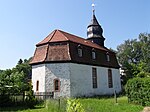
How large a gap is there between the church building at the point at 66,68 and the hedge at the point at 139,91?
312 inches

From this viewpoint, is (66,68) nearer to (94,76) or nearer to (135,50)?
(94,76)

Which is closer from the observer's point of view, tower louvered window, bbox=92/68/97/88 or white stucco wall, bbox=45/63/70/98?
white stucco wall, bbox=45/63/70/98

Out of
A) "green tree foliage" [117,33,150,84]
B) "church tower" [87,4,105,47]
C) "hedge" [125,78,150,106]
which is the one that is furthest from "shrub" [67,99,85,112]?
"green tree foliage" [117,33,150,84]

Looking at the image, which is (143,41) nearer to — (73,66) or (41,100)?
(73,66)

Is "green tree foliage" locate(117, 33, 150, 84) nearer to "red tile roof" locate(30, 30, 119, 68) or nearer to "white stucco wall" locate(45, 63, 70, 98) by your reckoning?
"red tile roof" locate(30, 30, 119, 68)

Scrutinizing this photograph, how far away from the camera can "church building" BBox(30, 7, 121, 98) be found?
85.4 ft

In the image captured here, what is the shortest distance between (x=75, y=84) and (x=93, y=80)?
431 cm

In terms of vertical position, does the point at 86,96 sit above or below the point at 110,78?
below

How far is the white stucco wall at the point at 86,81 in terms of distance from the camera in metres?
26.5

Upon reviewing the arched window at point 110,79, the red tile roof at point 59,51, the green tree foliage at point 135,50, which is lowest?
the arched window at point 110,79

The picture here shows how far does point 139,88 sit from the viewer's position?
1912 cm

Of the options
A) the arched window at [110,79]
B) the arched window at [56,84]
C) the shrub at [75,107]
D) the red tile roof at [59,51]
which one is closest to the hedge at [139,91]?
the red tile roof at [59,51]

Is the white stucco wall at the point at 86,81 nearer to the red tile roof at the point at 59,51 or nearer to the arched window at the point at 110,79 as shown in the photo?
the arched window at the point at 110,79

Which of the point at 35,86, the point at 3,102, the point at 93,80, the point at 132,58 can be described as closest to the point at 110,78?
the point at 93,80
